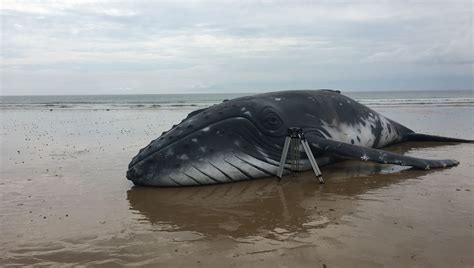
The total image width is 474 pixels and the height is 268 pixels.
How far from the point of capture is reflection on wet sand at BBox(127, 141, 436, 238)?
5.52 meters

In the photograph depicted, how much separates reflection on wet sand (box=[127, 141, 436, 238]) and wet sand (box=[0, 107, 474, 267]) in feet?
0.05

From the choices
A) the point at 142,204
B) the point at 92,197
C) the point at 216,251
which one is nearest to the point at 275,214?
the point at 216,251

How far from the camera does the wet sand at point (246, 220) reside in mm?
4504

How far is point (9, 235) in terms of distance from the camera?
5.31 m

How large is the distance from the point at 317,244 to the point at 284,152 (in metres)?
3.26

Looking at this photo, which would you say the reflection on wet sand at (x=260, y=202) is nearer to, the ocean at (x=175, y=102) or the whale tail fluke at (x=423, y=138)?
the whale tail fluke at (x=423, y=138)

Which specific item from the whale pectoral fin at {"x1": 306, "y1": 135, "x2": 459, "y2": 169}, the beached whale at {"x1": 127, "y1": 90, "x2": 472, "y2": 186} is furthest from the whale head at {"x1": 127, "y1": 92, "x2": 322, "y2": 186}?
the whale pectoral fin at {"x1": 306, "y1": 135, "x2": 459, "y2": 169}

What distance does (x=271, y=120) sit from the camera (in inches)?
340

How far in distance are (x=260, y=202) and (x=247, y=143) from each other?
183 cm

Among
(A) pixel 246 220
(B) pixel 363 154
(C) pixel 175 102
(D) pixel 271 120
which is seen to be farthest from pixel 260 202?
(C) pixel 175 102

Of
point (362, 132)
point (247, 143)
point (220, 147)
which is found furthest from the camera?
point (362, 132)

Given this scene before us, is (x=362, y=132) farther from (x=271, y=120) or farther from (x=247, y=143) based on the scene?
(x=247, y=143)

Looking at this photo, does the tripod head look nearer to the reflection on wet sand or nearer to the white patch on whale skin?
the reflection on wet sand

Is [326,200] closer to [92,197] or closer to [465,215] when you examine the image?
[465,215]
